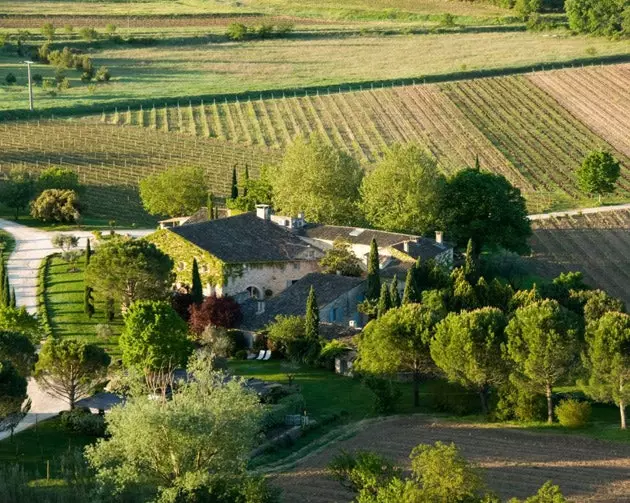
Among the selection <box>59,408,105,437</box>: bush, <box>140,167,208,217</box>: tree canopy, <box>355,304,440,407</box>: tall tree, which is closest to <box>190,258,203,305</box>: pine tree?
<box>355,304,440,407</box>: tall tree

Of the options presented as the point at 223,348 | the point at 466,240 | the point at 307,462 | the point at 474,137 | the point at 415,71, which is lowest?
the point at 307,462

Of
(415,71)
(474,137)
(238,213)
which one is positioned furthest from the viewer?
(415,71)

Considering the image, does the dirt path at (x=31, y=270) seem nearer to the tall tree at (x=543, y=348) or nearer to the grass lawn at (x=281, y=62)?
the tall tree at (x=543, y=348)

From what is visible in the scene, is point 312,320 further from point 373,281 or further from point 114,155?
point 114,155

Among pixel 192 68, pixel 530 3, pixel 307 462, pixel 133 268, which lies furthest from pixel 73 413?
pixel 530 3

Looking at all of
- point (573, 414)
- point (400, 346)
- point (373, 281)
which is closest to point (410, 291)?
point (373, 281)

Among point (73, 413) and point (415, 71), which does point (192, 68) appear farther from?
point (73, 413)
